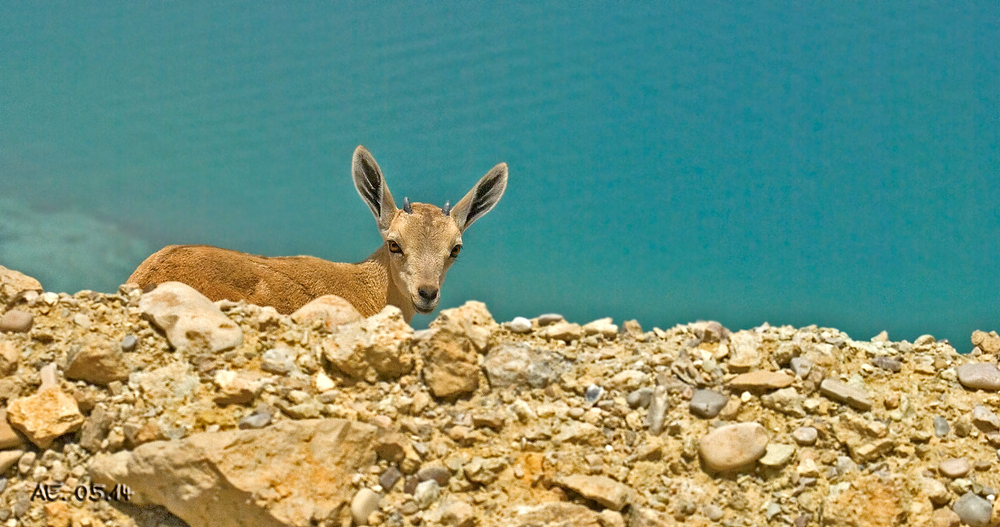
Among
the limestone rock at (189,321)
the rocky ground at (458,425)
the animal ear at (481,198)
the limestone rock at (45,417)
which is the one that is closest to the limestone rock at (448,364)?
the rocky ground at (458,425)

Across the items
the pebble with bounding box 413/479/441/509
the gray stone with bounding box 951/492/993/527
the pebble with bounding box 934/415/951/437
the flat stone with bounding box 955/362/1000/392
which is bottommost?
the pebble with bounding box 413/479/441/509

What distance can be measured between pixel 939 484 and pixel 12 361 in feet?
27.5

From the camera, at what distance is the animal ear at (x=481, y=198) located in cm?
1153

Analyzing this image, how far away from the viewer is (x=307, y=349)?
710 centimetres

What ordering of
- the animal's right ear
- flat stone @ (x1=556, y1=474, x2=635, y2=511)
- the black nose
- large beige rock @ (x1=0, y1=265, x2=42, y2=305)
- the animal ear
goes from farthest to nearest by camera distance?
the animal ear
the animal's right ear
the black nose
large beige rock @ (x1=0, y1=265, x2=42, y2=305)
flat stone @ (x1=556, y1=474, x2=635, y2=511)

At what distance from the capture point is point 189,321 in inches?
281

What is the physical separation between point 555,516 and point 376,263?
19.7 feet

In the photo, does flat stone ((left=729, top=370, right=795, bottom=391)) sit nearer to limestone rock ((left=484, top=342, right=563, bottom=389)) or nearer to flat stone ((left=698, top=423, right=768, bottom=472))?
flat stone ((left=698, top=423, right=768, bottom=472))

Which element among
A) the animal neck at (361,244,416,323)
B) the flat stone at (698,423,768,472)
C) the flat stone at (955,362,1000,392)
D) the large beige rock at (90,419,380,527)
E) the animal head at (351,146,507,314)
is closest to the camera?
the large beige rock at (90,419,380,527)

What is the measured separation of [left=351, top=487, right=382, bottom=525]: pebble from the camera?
248 inches

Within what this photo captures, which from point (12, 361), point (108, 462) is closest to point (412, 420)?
point (108, 462)

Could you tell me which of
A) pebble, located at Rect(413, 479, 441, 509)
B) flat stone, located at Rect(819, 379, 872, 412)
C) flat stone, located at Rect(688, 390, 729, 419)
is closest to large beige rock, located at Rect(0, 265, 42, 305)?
pebble, located at Rect(413, 479, 441, 509)

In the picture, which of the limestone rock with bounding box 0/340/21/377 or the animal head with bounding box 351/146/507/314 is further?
the animal head with bounding box 351/146/507/314

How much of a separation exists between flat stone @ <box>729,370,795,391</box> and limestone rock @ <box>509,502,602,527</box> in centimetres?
183
